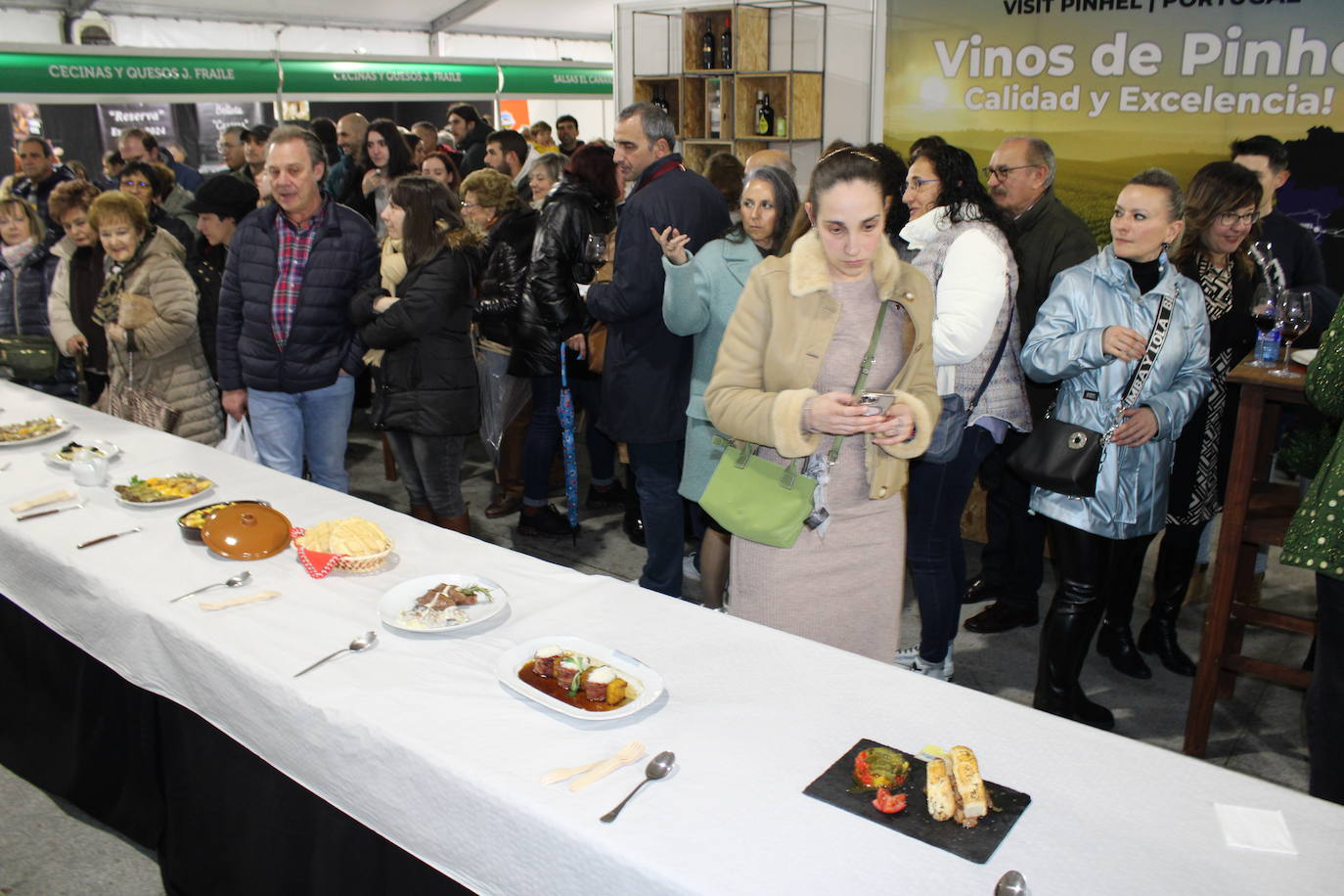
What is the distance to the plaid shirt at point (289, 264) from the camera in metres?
3.15

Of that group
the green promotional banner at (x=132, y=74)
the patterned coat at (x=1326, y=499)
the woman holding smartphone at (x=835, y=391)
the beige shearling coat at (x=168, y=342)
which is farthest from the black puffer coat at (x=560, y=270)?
the green promotional banner at (x=132, y=74)

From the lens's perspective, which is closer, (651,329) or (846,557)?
(846,557)

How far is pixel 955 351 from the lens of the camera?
7.59 feet

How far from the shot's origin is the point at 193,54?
6617mm

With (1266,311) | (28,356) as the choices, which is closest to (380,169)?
(28,356)

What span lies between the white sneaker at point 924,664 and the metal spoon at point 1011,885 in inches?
67.0

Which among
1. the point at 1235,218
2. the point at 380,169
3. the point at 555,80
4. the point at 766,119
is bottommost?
the point at 1235,218

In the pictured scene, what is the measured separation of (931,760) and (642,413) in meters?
1.92

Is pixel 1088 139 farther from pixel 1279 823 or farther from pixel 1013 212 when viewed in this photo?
pixel 1279 823

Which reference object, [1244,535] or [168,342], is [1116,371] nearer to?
[1244,535]

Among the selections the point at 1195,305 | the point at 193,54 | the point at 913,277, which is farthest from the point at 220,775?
the point at 193,54

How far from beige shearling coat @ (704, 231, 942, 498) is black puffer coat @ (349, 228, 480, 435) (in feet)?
5.04

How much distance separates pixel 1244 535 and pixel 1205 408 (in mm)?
522

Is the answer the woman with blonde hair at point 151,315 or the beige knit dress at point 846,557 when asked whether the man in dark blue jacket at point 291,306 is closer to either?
the woman with blonde hair at point 151,315
